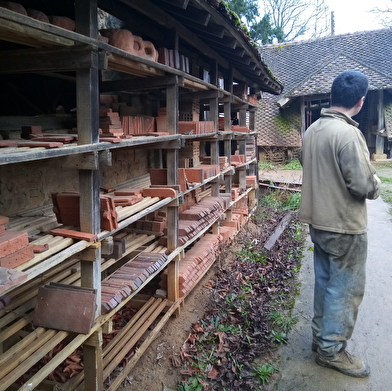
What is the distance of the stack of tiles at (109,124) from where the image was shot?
3.67m

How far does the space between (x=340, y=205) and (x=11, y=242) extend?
2.49 metres

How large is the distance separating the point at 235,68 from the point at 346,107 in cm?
493

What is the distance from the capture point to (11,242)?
234cm

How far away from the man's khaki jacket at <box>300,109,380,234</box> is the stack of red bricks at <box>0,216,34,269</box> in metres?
2.29

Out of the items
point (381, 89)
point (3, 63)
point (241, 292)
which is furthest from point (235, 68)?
point (381, 89)

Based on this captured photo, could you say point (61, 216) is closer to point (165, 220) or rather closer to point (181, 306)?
point (165, 220)

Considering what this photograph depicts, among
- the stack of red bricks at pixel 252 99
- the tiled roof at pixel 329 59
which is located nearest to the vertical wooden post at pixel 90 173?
the stack of red bricks at pixel 252 99

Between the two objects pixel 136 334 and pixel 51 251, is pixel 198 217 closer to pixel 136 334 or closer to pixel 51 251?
pixel 136 334

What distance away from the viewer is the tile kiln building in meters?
17.4

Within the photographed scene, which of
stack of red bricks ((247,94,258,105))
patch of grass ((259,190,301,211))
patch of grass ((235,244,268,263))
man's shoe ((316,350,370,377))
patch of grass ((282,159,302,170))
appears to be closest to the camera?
man's shoe ((316,350,370,377))

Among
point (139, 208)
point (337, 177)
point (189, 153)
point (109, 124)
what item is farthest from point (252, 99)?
point (337, 177)

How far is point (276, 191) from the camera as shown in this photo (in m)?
11.6

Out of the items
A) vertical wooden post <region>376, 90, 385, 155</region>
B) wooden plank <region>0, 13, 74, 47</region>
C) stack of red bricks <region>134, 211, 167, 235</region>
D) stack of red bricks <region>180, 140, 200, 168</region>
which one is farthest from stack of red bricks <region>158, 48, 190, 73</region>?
vertical wooden post <region>376, 90, 385, 155</region>

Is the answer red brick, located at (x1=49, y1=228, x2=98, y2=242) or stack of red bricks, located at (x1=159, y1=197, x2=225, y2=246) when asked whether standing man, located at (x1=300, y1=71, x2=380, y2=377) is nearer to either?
red brick, located at (x1=49, y1=228, x2=98, y2=242)
